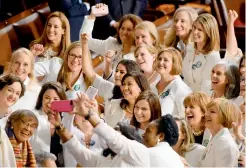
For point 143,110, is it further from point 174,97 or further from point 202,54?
point 202,54

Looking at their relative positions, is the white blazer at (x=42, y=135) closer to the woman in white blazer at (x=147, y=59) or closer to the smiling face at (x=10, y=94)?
the smiling face at (x=10, y=94)

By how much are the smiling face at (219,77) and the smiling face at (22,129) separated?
1229mm

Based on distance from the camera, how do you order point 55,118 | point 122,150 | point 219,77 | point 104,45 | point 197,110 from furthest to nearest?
point 104,45 < point 219,77 < point 197,110 < point 55,118 < point 122,150

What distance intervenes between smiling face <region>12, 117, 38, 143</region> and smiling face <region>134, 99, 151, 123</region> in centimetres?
53

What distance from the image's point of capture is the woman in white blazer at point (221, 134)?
5.28 m

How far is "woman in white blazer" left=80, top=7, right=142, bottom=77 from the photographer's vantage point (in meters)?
6.33

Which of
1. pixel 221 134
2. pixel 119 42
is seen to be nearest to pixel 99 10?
pixel 119 42

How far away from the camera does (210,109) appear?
17.5 ft

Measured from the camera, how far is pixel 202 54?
6.38 metres

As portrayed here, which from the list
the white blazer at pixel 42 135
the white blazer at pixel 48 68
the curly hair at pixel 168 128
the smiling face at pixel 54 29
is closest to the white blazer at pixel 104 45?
the smiling face at pixel 54 29

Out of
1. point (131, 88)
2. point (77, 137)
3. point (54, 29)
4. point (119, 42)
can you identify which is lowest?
point (77, 137)

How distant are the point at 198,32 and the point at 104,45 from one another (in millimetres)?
606

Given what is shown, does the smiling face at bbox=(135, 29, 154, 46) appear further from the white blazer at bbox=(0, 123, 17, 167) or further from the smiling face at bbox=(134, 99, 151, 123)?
the white blazer at bbox=(0, 123, 17, 167)

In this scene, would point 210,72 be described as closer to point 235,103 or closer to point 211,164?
point 235,103
